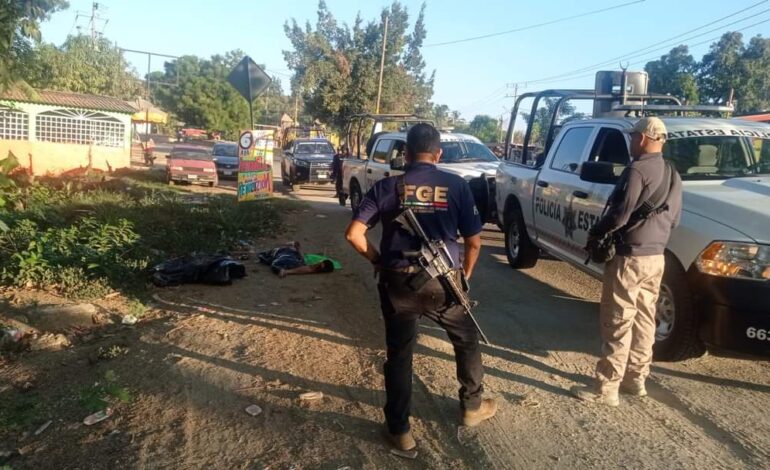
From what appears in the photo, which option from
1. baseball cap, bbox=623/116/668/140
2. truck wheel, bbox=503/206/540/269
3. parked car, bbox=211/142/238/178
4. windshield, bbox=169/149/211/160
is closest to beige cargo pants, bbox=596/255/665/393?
baseball cap, bbox=623/116/668/140

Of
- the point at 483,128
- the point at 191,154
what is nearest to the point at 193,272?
the point at 191,154

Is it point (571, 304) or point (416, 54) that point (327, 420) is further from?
point (416, 54)

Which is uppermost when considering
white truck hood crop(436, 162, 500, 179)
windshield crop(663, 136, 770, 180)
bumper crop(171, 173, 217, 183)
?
windshield crop(663, 136, 770, 180)

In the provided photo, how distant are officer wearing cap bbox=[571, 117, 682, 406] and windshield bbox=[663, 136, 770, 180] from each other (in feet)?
4.80

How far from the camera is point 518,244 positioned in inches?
314

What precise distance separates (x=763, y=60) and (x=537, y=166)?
28.2m

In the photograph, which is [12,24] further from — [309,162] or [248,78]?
[309,162]

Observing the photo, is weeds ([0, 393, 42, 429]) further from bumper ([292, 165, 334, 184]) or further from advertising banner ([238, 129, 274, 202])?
bumper ([292, 165, 334, 184])

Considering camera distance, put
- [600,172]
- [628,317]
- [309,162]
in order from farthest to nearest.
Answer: [309,162]
[600,172]
[628,317]

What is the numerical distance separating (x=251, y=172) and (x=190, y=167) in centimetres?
852

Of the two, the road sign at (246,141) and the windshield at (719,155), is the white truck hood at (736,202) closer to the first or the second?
the windshield at (719,155)

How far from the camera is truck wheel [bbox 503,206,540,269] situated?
7789mm

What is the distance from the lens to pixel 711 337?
408 cm

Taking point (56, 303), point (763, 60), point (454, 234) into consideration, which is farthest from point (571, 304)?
point (763, 60)
